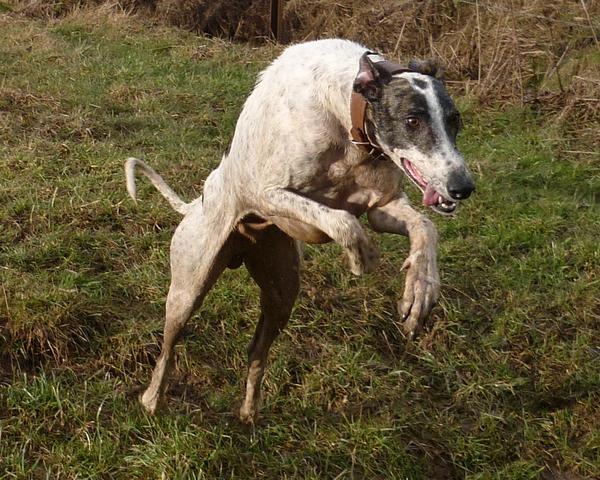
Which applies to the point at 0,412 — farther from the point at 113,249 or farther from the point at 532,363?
the point at 532,363

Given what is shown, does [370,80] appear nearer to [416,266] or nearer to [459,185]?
[459,185]

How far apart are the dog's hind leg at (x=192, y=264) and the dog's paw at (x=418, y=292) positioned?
1.04m

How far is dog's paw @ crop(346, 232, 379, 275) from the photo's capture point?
3.35 m

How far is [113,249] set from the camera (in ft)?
18.8

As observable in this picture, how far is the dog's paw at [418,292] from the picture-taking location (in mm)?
3244

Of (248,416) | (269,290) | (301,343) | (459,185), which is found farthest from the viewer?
(301,343)

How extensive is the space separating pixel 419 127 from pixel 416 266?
20.5 inches

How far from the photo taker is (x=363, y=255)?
3369mm

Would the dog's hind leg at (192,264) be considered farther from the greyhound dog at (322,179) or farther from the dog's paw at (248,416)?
the dog's paw at (248,416)

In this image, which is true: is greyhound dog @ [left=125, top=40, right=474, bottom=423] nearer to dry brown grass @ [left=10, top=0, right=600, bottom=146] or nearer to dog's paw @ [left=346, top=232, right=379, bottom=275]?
dog's paw @ [left=346, top=232, right=379, bottom=275]

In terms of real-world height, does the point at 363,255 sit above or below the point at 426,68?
below

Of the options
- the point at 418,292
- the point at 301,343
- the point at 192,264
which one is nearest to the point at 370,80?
the point at 418,292

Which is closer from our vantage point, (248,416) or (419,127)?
(419,127)

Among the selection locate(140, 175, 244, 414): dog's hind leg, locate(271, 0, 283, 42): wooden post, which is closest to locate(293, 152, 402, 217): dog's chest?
locate(140, 175, 244, 414): dog's hind leg
